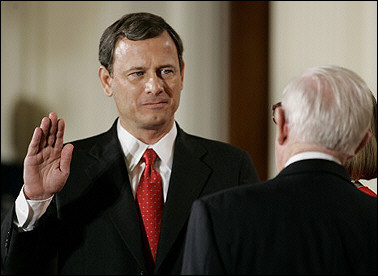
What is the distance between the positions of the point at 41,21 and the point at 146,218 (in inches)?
65.3

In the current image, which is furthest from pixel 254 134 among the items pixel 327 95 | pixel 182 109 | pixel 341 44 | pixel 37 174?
pixel 327 95

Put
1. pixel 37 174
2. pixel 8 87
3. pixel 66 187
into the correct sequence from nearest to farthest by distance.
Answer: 1. pixel 37 174
2. pixel 66 187
3. pixel 8 87

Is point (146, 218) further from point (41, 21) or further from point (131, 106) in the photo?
point (41, 21)

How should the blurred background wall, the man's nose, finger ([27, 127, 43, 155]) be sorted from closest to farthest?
finger ([27, 127, 43, 155]), the man's nose, the blurred background wall

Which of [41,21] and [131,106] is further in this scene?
[41,21]

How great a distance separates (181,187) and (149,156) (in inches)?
4.7

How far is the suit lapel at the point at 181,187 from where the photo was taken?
1.39 metres

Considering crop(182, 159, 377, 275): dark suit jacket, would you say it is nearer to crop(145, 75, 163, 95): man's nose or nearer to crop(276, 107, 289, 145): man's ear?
crop(276, 107, 289, 145): man's ear

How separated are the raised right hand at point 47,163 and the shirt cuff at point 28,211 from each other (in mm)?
14

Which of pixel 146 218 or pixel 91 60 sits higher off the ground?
pixel 91 60

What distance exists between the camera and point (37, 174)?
4.42ft

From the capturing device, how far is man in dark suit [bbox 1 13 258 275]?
1371mm

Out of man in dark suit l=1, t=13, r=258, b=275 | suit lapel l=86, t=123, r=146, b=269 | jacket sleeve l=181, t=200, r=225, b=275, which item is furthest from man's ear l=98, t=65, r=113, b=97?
jacket sleeve l=181, t=200, r=225, b=275

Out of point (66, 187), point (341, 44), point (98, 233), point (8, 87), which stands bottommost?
point (98, 233)
